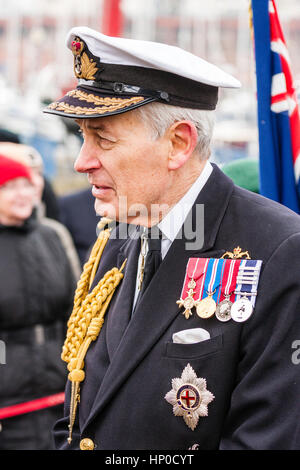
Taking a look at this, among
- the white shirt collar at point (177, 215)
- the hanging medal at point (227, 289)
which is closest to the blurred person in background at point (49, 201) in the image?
the white shirt collar at point (177, 215)

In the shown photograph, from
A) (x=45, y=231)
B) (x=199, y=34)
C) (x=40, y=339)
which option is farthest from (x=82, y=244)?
(x=199, y=34)

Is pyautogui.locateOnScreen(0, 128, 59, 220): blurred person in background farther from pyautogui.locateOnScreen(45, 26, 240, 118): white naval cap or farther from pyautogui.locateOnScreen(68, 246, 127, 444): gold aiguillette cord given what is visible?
pyautogui.locateOnScreen(45, 26, 240, 118): white naval cap

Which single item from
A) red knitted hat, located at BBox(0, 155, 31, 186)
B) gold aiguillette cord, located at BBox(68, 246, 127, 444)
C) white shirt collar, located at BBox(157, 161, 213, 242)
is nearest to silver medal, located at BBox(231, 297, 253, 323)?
white shirt collar, located at BBox(157, 161, 213, 242)

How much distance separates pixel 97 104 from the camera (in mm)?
2459

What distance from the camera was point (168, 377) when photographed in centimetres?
230

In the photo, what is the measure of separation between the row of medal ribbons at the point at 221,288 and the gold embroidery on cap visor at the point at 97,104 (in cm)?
56

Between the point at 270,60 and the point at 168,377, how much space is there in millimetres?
1433

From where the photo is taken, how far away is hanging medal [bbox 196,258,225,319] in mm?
2312

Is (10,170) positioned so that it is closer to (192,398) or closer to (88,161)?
(88,161)

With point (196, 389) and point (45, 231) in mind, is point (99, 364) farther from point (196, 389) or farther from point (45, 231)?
point (45, 231)

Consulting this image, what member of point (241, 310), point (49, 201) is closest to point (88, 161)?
point (241, 310)

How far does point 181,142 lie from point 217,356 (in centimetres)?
73

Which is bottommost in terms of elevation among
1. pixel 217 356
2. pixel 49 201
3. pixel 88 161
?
pixel 49 201

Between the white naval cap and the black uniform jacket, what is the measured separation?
0.31 metres
